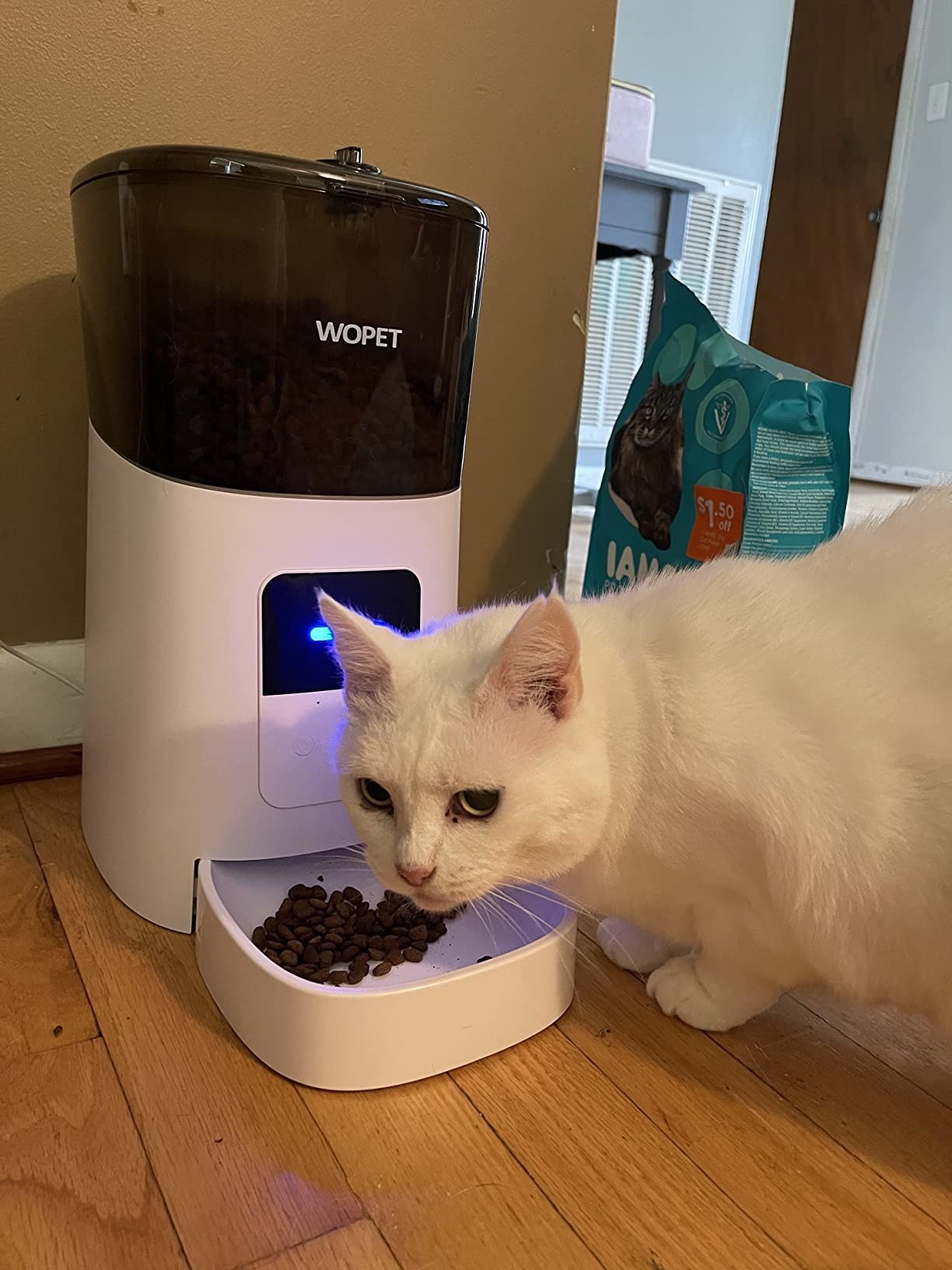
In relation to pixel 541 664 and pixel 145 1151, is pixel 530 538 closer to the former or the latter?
pixel 541 664

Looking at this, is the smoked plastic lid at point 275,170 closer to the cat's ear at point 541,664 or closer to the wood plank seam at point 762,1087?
the cat's ear at point 541,664

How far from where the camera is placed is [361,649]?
2.47ft

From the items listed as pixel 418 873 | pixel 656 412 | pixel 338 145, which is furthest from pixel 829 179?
pixel 418 873

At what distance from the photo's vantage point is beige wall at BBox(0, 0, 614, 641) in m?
1.12

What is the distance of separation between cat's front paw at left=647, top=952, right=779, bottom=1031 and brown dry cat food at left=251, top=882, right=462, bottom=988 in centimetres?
23

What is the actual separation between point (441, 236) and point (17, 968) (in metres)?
0.83

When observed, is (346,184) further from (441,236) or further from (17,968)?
(17,968)

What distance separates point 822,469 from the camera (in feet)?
4.20

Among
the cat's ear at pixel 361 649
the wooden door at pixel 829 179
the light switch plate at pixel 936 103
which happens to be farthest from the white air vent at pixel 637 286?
the cat's ear at pixel 361 649

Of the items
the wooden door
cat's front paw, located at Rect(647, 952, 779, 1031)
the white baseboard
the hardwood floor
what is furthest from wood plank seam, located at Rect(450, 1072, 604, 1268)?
the wooden door

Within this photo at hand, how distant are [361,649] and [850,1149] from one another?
1.86 ft

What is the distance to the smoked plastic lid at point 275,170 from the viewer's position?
83 cm

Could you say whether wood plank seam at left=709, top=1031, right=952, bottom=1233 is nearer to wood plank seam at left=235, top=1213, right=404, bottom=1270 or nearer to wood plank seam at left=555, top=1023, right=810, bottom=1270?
wood plank seam at left=555, top=1023, right=810, bottom=1270

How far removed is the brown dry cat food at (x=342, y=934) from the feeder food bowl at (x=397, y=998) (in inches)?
0.6
